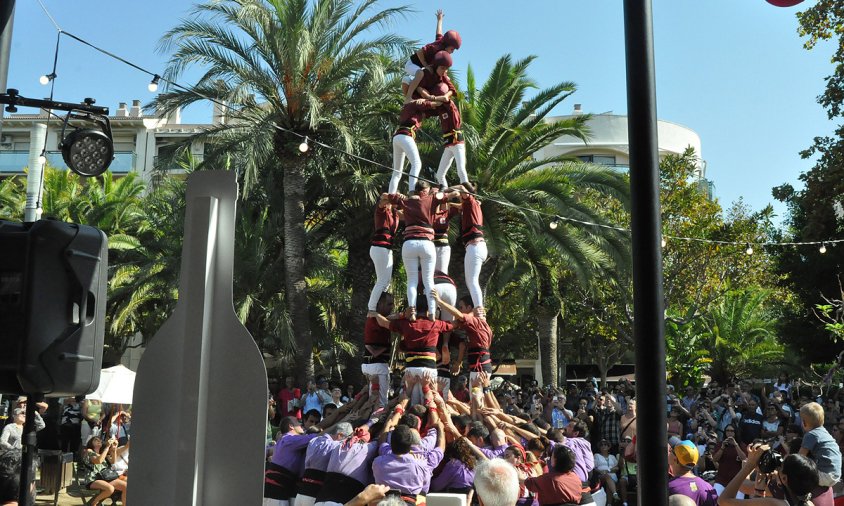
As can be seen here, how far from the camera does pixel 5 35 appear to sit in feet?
13.6

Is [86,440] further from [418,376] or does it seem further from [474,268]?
[474,268]

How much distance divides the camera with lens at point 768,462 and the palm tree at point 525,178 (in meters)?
12.3

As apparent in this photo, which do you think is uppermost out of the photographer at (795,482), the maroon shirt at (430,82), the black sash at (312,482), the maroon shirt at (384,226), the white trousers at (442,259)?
the maroon shirt at (430,82)

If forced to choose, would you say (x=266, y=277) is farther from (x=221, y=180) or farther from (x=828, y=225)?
(x=221, y=180)

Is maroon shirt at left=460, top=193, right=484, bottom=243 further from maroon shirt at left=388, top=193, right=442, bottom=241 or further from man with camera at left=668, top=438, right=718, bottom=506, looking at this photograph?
man with camera at left=668, top=438, right=718, bottom=506

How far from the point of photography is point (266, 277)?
22.5 meters

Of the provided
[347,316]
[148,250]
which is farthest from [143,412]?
[148,250]

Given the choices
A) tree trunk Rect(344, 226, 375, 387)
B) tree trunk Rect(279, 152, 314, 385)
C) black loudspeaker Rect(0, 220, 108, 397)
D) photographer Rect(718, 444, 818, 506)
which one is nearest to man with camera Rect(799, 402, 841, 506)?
photographer Rect(718, 444, 818, 506)

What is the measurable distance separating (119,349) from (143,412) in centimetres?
3121

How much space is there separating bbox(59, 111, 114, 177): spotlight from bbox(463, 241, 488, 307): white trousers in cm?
711

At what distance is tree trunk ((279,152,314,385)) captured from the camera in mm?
18297

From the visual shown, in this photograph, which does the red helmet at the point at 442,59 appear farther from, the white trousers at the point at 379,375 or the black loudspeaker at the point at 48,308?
the black loudspeaker at the point at 48,308

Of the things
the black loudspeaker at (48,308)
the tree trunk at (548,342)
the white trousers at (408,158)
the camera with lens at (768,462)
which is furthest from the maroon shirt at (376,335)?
the tree trunk at (548,342)

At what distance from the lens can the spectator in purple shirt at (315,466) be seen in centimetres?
841
